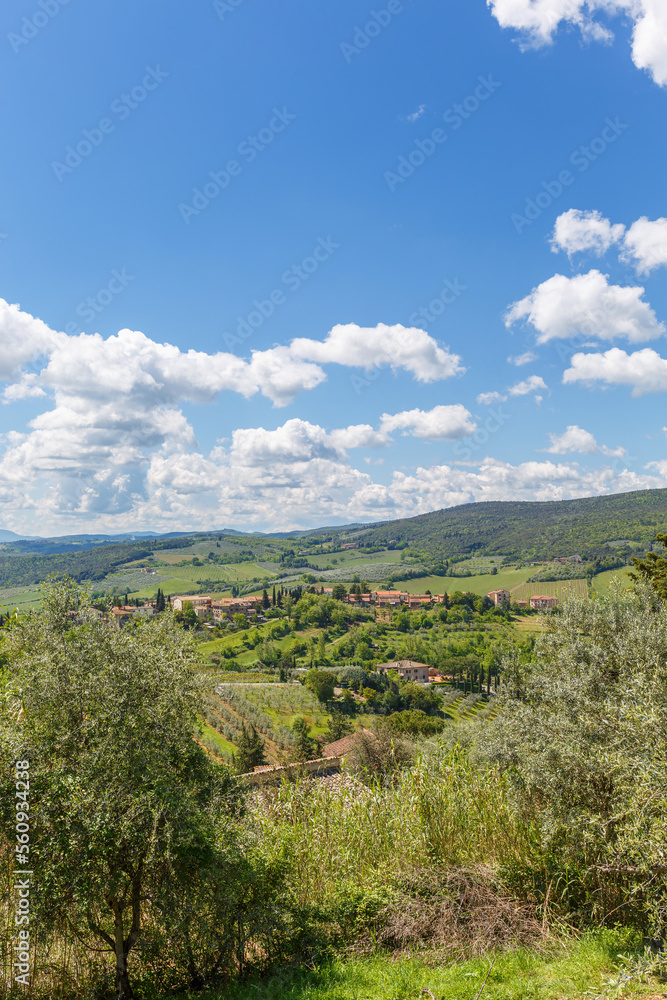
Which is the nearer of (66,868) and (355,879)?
(66,868)

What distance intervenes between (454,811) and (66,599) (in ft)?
30.0

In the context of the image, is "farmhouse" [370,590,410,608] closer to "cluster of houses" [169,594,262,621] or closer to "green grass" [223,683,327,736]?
"cluster of houses" [169,594,262,621]

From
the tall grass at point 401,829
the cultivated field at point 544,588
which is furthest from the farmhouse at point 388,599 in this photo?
the tall grass at point 401,829

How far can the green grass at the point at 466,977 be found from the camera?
6848 millimetres

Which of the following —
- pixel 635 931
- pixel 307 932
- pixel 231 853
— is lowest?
pixel 307 932

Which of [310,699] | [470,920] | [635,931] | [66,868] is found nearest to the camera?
[66,868]

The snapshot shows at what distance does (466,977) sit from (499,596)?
161m

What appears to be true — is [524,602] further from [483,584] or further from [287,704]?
[287,704]

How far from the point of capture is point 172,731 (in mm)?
8250

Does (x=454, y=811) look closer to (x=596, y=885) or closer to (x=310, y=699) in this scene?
(x=596, y=885)

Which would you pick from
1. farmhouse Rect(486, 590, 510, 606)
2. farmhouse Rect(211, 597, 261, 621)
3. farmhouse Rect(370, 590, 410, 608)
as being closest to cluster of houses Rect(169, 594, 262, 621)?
farmhouse Rect(211, 597, 261, 621)

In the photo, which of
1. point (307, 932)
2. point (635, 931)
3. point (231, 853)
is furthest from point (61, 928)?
point (635, 931)

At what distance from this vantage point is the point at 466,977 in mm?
7328

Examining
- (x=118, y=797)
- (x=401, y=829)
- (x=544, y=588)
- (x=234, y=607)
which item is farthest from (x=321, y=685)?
(x=544, y=588)
